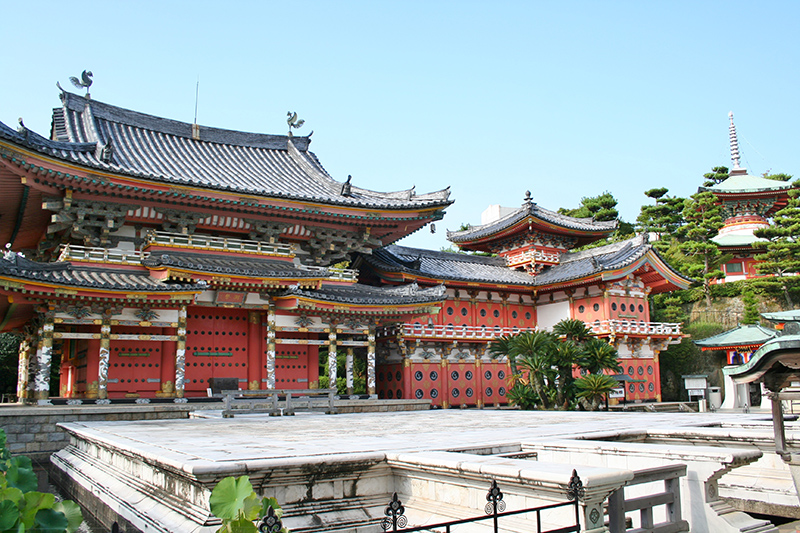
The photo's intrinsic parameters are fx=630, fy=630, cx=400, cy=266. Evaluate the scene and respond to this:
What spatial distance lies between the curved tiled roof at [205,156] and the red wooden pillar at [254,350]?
4503 mm

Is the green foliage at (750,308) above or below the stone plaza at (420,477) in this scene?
above

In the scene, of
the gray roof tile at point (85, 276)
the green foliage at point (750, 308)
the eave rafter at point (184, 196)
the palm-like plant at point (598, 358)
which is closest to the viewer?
the gray roof tile at point (85, 276)

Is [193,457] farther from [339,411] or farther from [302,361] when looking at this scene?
[302,361]

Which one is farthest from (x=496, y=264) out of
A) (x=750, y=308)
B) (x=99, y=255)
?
(x=99, y=255)

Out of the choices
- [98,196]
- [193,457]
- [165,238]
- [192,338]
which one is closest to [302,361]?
[192,338]

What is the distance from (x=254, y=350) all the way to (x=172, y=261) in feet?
15.7

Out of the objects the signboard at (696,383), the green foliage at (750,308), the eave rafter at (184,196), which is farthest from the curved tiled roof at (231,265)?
the green foliage at (750,308)

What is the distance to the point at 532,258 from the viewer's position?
32938 mm

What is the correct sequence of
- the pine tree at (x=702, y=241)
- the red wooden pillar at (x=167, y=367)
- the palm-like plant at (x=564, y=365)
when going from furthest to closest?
1. the pine tree at (x=702, y=241)
2. the palm-like plant at (x=564, y=365)
3. the red wooden pillar at (x=167, y=367)

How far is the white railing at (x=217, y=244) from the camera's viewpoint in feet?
69.6

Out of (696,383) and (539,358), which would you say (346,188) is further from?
(696,383)

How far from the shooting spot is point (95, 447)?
10820mm

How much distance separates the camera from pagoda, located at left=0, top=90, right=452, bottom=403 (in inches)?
728

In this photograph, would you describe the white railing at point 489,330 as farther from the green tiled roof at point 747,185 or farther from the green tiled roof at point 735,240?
the green tiled roof at point 747,185
